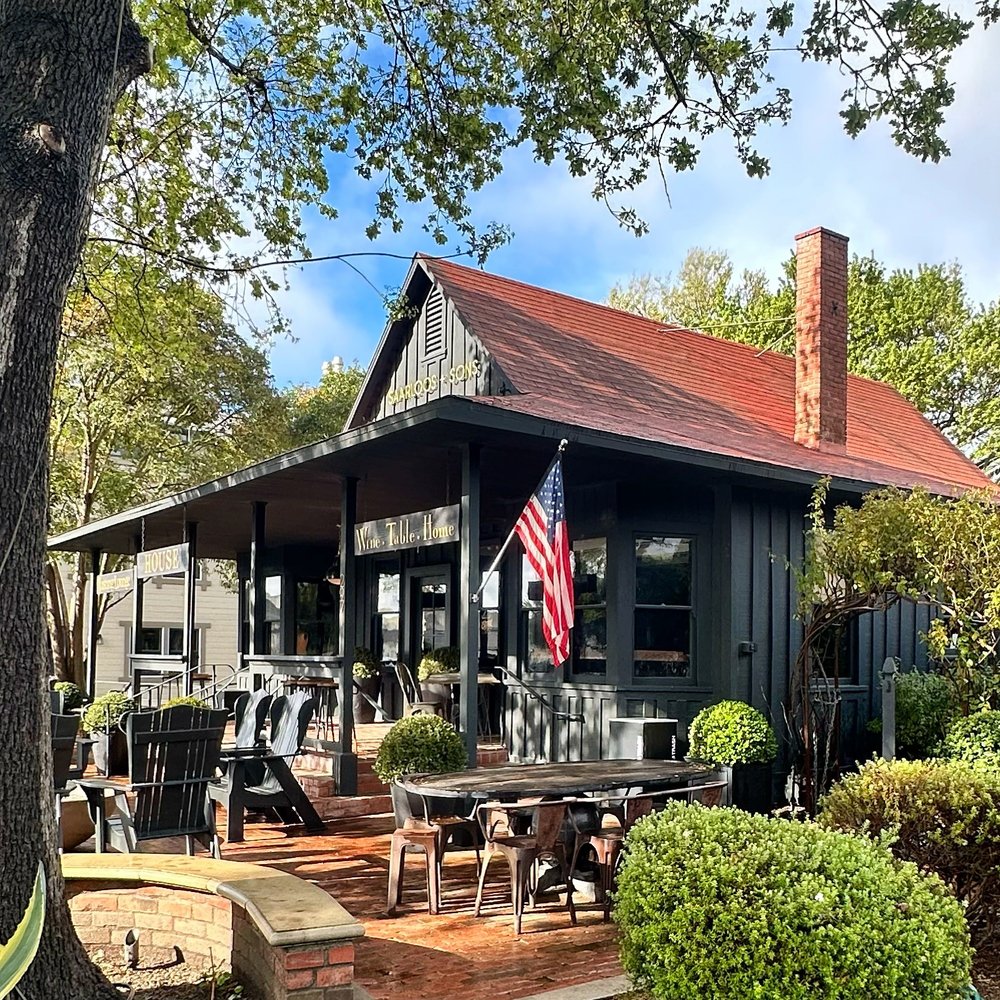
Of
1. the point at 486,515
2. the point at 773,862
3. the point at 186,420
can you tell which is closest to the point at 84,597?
the point at 186,420

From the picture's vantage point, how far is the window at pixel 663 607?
10.0 metres

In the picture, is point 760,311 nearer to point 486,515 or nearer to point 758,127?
point 486,515

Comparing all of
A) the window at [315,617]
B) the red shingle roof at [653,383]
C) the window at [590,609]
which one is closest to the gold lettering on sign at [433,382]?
the red shingle roof at [653,383]

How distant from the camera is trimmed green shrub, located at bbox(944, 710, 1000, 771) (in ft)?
24.1

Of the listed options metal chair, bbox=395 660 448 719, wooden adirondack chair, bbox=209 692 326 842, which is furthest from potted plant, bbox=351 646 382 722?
wooden adirondack chair, bbox=209 692 326 842

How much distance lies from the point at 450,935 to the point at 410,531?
4146mm

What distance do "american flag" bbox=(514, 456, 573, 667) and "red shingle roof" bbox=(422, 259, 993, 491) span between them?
149 centimetres

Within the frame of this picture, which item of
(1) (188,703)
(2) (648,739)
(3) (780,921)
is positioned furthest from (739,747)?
(1) (188,703)

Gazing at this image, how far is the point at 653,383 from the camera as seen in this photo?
12430mm

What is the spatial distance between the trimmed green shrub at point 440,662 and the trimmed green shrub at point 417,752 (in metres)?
4.92

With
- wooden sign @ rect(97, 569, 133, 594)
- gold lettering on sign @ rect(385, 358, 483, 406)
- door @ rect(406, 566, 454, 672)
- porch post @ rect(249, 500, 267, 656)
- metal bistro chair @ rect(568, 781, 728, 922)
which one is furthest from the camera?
door @ rect(406, 566, 454, 672)

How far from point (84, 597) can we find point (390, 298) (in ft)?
52.9

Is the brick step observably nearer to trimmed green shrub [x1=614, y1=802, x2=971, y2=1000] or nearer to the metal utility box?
the metal utility box

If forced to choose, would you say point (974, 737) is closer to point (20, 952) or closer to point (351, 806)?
point (351, 806)
